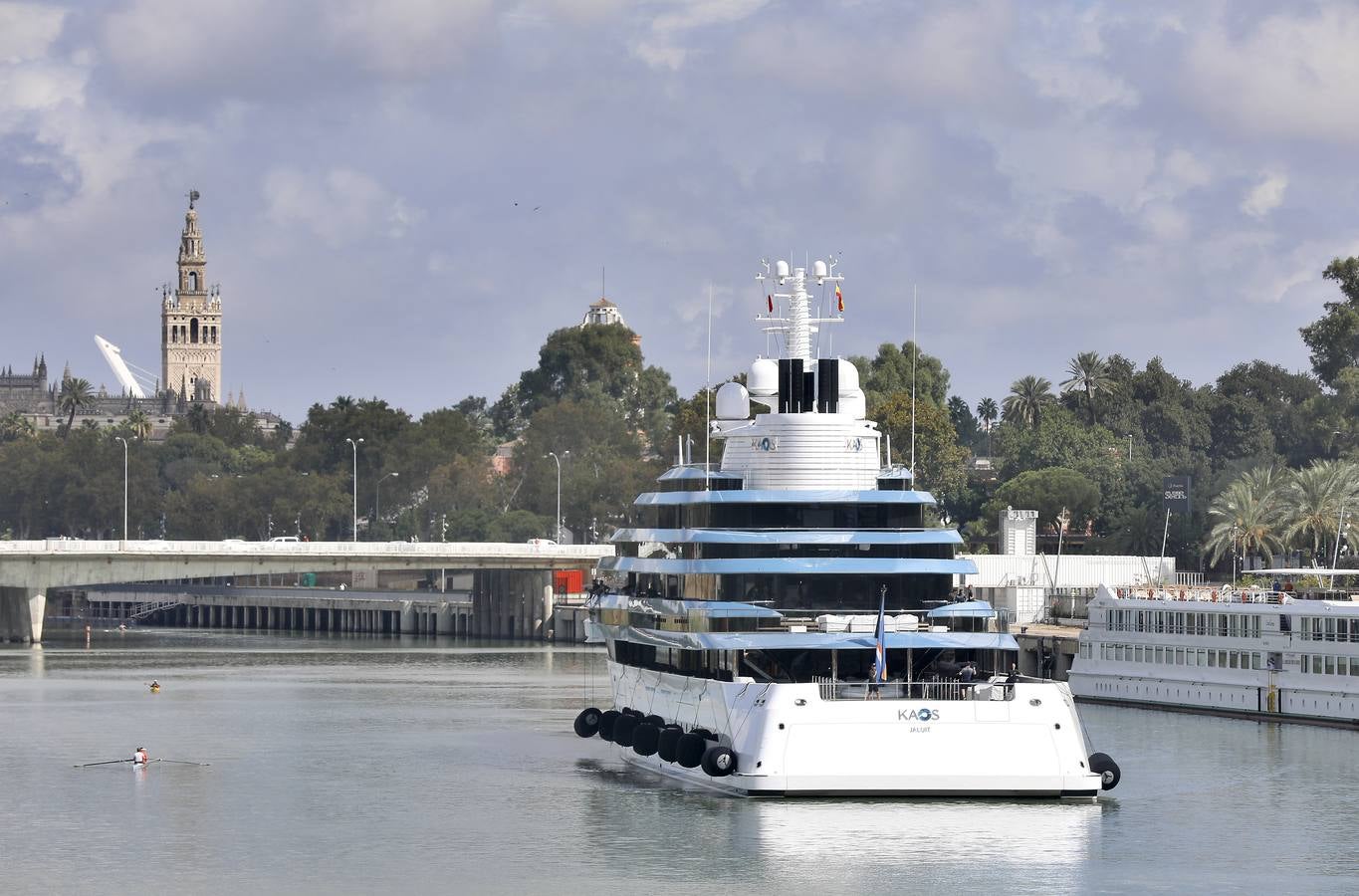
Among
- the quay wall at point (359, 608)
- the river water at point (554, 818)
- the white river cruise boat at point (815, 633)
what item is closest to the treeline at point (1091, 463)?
the quay wall at point (359, 608)

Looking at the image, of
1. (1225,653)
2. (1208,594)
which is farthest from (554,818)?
(1208,594)

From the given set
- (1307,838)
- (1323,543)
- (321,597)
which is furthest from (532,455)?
(1307,838)

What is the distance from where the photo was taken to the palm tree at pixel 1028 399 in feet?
613

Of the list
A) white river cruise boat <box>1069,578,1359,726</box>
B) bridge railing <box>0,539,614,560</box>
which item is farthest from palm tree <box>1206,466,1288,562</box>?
bridge railing <box>0,539,614,560</box>

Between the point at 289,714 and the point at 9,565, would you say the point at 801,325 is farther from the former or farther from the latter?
the point at 9,565

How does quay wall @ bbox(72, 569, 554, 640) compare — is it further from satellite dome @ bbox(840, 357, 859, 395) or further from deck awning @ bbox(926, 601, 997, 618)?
deck awning @ bbox(926, 601, 997, 618)

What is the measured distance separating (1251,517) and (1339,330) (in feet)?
134

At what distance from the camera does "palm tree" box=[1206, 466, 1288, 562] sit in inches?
4742

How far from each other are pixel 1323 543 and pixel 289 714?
6020cm

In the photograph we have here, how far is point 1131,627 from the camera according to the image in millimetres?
93000

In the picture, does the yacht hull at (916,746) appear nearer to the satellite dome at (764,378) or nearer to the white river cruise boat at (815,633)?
the white river cruise boat at (815,633)

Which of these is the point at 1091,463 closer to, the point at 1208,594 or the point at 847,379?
the point at 1208,594

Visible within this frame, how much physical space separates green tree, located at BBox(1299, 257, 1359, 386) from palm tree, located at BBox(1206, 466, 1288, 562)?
30099 mm

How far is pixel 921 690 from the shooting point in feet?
192
